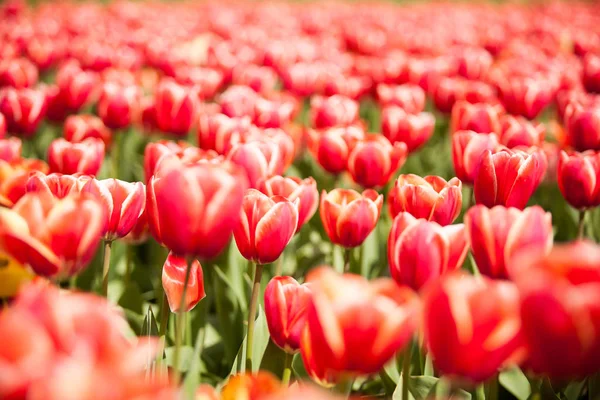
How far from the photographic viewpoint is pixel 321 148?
198cm

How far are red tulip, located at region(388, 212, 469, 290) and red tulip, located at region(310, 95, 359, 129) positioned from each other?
1406 millimetres

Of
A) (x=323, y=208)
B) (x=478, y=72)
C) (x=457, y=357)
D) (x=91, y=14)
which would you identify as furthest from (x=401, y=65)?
(x=91, y=14)

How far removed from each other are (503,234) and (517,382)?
1.99 feet

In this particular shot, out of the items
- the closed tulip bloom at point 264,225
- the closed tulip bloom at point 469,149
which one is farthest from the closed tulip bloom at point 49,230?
the closed tulip bloom at point 469,149

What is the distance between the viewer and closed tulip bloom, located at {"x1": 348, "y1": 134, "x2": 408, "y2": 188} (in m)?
1.81

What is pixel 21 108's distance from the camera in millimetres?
2299

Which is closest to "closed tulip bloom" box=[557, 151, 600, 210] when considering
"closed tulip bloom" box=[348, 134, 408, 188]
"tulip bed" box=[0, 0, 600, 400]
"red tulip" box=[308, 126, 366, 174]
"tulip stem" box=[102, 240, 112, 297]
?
"tulip bed" box=[0, 0, 600, 400]

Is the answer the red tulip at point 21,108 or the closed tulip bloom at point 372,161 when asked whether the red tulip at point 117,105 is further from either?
the closed tulip bloom at point 372,161

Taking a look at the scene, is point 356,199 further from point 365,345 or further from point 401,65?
point 401,65

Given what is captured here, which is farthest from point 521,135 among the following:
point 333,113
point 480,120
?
point 333,113

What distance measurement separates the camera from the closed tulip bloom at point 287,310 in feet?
3.84

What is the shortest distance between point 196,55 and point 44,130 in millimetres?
1346

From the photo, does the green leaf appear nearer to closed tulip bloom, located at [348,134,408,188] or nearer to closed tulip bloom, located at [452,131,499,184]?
closed tulip bloom, located at [452,131,499,184]

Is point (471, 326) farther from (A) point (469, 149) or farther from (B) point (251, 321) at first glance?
(A) point (469, 149)
